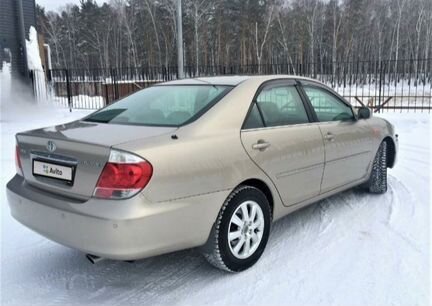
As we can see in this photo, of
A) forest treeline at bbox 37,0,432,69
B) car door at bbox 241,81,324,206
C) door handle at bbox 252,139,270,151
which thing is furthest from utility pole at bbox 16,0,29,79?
forest treeline at bbox 37,0,432,69

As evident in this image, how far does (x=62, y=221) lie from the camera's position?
2.61m

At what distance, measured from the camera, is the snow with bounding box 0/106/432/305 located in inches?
109

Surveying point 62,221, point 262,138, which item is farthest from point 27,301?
point 262,138

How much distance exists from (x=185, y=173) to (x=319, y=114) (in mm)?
1874

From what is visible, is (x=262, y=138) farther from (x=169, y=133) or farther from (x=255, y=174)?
(x=169, y=133)

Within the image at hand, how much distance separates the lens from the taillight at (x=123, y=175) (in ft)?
7.95

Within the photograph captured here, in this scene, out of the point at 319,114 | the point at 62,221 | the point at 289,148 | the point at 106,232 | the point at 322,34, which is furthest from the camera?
the point at 322,34

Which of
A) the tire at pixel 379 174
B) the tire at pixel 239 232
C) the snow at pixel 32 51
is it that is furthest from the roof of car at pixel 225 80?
the snow at pixel 32 51

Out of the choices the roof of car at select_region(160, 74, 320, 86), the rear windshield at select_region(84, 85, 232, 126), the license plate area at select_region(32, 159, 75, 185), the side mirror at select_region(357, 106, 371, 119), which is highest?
the roof of car at select_region(160, 74, 320, 86)

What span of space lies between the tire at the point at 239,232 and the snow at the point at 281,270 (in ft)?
0.39

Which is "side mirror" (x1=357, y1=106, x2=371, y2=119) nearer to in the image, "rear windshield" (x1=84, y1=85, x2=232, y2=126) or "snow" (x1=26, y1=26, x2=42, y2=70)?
"rear windshield" (x1=84, y1=85, x2=232, y2=126)

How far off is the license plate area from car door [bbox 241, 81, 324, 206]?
1234mm

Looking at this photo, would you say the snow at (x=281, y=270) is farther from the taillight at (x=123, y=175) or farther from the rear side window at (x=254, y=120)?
the rear side window at (x=254, y=120)

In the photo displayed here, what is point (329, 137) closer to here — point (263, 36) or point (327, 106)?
point (327, 106)
